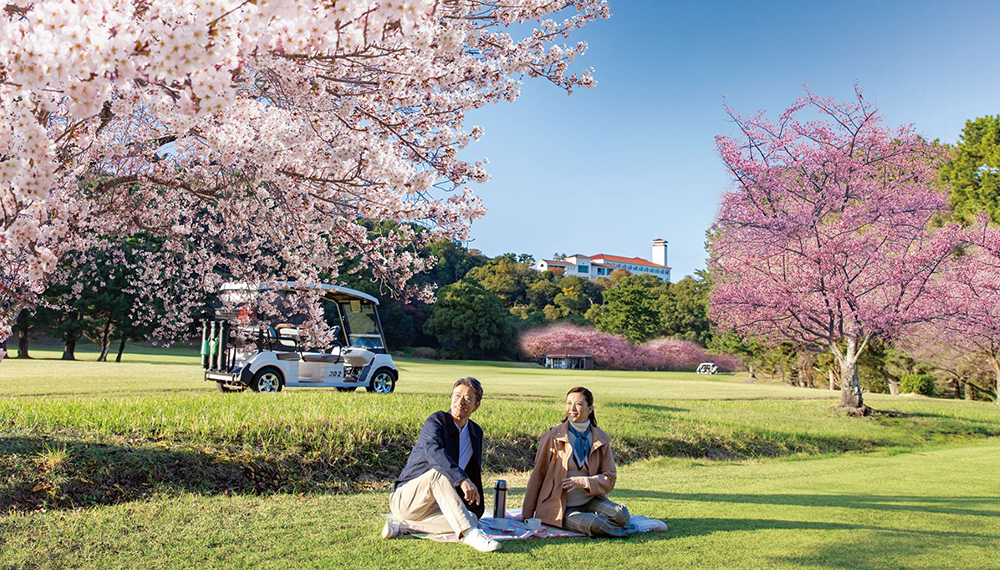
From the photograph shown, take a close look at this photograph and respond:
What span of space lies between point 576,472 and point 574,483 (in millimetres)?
128

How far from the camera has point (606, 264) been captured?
112625mm

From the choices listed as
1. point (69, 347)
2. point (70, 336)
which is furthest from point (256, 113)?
point (69, 347)

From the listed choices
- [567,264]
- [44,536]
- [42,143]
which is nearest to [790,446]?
[44,536]

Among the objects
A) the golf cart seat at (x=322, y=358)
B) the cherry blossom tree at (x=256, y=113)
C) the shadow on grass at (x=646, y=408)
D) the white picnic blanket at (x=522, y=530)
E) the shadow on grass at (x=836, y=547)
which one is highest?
the cherry blossom tree at (x=256, y=113)

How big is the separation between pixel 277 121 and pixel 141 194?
405 cm

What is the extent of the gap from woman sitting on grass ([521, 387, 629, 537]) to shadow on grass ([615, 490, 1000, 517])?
200cm

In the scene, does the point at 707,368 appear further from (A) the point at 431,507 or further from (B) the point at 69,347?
(A) the point at 431,507

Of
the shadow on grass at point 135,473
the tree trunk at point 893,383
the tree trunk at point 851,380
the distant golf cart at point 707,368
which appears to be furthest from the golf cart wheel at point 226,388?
the distant golf cart at point 707,368

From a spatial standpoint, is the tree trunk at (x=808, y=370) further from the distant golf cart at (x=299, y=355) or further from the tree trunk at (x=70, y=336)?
the tree trunk at (x=70, y=336)

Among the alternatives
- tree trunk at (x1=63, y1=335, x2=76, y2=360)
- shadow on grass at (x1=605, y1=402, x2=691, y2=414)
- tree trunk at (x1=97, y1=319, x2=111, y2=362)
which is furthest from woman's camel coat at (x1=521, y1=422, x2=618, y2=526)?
tree trunk at (x1=63, y1=335, x2=76, y2=360)

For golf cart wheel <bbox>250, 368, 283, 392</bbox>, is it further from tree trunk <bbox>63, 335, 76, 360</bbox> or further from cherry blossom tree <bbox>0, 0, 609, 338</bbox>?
tree trunk <bbox>63, 335, 76, 360</bbox>

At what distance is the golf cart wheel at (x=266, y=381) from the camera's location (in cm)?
1405

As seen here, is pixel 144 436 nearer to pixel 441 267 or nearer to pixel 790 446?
pixel 790 446

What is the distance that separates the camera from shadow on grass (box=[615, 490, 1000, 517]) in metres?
6.95
